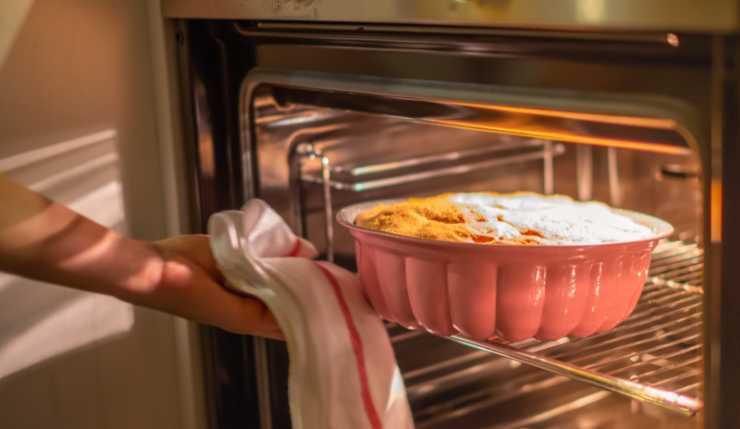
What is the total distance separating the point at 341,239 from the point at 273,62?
28 centimetres

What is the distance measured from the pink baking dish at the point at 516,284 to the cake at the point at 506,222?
0.01m

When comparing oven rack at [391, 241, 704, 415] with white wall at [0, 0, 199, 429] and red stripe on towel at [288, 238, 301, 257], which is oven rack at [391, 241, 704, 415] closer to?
red stripe on towel at [288, 238, 301, 257]

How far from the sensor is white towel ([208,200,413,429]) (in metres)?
0.78

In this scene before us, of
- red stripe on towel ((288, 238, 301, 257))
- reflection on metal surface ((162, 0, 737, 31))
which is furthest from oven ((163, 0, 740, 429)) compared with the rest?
red stripe on towel ((288, 238, 301, 257))

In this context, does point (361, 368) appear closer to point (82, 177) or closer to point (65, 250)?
point (65, 250)

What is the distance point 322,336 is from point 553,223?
0.69 feet

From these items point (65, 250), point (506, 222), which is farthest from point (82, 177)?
point (506, 222)

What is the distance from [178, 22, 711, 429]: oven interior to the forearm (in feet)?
0.74

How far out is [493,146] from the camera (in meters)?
1.27

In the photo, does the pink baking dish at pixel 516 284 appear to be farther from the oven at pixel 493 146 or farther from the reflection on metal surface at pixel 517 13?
the reflection on metal surface at pixel 517 13

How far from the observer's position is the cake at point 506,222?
71 cm

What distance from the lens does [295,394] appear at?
79 cm

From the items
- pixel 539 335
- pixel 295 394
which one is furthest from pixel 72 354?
pixel 539 335

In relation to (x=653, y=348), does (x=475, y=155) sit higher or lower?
higher
